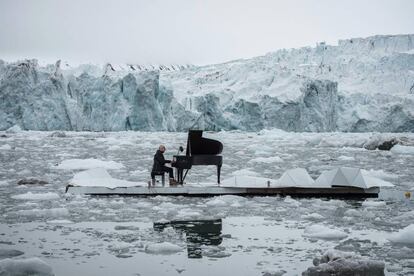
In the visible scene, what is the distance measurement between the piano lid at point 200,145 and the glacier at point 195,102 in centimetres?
4861

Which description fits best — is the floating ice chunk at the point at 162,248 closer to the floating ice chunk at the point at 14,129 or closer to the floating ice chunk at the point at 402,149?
the floating ice chunk at the point at 402,149

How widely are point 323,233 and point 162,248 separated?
256cm

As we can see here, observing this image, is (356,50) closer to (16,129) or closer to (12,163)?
(16,129)

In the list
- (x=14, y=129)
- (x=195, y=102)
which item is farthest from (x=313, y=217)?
(x=195, y=102)

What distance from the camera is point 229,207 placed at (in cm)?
1033

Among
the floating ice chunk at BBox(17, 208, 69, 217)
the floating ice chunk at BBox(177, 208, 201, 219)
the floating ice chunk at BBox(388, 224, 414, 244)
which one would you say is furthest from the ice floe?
the floating ice chunk at BBox(388, 224, 414, 244)

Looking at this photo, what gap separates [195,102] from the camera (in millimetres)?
72688

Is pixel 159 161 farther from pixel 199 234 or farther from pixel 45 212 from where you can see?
pixel 199 234

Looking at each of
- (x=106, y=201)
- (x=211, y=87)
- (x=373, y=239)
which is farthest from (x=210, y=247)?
(x=211, y=87)

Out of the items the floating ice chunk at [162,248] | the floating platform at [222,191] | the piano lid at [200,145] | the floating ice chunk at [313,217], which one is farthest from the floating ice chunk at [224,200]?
the floating ice chunk at [162,248]

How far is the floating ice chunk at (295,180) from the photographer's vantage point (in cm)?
1266

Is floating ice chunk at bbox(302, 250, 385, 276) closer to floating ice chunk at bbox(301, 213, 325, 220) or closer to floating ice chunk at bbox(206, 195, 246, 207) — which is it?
floating ice chunk at bbox(301, 213, 325, 220)

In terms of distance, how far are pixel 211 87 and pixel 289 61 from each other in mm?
26851

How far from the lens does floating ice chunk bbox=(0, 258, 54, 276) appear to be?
5102 millimetres
